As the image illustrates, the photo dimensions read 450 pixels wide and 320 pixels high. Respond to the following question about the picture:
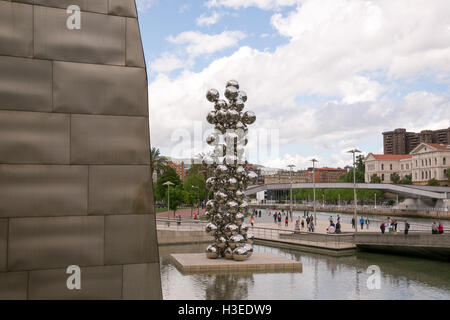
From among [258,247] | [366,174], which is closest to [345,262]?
[258,247]

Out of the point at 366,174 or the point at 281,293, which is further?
the point at 366,174

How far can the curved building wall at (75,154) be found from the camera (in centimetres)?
570

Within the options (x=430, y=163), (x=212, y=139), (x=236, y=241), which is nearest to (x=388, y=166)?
(x=430, y=163)

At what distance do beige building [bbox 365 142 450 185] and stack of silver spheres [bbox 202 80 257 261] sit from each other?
110 m

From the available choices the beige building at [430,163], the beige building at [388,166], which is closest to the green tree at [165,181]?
the beige building at [430,163]

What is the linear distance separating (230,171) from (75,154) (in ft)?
53.4

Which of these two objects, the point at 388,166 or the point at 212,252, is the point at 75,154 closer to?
the point at 212,252

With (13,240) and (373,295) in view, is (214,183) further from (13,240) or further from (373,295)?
(13,240)

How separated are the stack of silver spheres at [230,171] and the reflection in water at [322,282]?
245 centimetres

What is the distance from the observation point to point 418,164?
430ft

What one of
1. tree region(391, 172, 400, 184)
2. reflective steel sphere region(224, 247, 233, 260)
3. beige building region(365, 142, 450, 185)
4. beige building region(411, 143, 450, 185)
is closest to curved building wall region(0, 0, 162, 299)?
reflective steel sphere region(224, 247, 233, 260)

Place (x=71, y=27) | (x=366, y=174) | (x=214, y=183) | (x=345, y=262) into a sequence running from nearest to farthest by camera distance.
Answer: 1. (x=71, y=27)
2. (x=214, y=183)
3. (x=345, y=262)
4. (x=366, y=174)
